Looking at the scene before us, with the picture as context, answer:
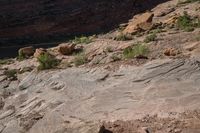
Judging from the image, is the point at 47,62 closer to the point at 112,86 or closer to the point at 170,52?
the point at 112,86

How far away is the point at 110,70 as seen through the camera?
14.5 m

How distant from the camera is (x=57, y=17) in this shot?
3112cm

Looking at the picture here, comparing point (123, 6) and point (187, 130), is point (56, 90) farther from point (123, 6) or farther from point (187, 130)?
point (123, 6)

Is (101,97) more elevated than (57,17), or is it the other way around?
(101,97)

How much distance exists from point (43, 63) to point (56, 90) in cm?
257

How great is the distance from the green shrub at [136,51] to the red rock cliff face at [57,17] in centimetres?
1390

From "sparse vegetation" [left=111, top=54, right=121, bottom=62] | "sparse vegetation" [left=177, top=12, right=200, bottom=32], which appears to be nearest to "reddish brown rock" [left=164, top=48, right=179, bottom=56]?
"sparse vegetation" [left=111, top=54, right=121, bottom=62]

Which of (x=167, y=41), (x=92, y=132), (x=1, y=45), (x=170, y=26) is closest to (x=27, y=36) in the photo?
(x=1, y=45)

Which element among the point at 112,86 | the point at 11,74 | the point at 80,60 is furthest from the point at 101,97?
the point at 11,74

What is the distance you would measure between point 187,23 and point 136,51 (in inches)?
142

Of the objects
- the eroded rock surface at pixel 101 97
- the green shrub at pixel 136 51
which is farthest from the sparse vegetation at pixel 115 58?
the eroded rock surface at pixel 101 97

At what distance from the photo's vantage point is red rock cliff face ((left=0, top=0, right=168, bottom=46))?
3027cm

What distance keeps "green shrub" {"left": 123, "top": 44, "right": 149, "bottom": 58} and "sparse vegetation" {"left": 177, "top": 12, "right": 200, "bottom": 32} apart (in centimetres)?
242

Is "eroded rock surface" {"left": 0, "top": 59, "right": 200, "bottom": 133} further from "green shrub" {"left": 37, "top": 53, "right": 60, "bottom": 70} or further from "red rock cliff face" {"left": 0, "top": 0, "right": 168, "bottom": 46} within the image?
"red rock cliff face" {"left": 0, "top": 0, "right": 168, "bottom": 46}
